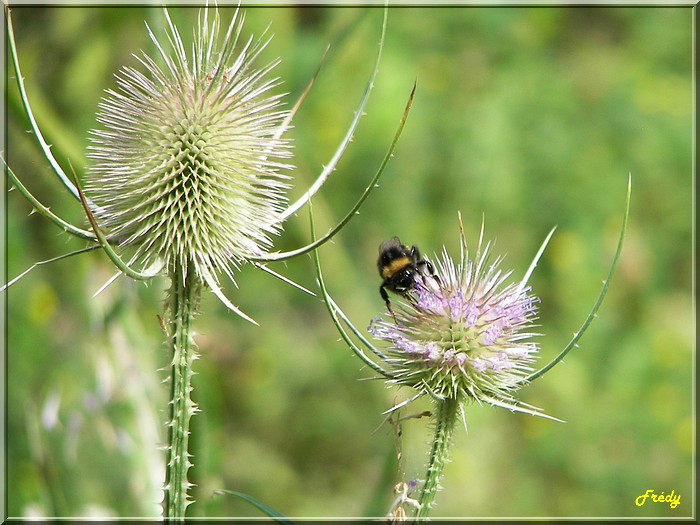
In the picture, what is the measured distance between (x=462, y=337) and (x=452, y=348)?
3cm

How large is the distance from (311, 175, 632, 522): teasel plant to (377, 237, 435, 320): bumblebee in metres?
0.15

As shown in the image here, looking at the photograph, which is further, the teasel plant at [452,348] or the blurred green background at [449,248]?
the blurred green background at [449,248]

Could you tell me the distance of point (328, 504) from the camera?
3.30 metres

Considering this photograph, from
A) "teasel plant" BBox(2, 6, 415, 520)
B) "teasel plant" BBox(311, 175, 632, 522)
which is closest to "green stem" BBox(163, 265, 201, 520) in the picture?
"teasel plant" BBox(2, 6, 415, 520)

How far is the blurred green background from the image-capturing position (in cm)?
326

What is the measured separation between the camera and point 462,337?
1.43 metres

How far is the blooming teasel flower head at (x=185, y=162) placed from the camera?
1.42 meters

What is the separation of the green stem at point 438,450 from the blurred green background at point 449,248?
1706 millimetres

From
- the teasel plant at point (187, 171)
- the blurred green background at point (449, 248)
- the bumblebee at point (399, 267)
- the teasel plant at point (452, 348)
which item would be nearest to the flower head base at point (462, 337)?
the teasel plant at point (452, 348)

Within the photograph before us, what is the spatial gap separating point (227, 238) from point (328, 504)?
2118mm

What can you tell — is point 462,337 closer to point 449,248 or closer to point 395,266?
point 395,266

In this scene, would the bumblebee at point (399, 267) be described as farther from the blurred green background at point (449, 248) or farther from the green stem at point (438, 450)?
the blurred green background at point (449, 248)

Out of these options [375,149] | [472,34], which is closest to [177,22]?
[375,149]

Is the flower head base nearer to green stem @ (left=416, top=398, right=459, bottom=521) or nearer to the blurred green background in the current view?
green stem @ (left=416, top=398, right=459, bottom=521)
